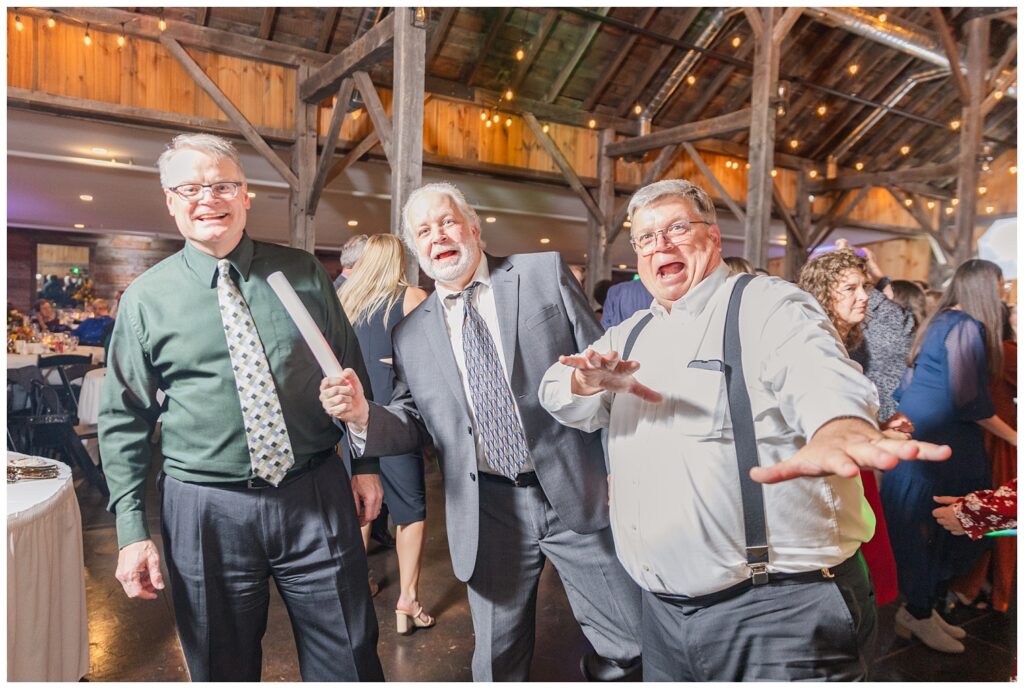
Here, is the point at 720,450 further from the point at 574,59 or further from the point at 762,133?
the point at 574,59

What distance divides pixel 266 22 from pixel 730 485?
639 cm

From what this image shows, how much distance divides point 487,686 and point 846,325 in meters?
1.97

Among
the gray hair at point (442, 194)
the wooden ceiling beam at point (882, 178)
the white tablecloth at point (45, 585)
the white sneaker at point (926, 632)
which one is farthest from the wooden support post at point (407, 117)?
the wooden ceiling beam at point (882, 178)

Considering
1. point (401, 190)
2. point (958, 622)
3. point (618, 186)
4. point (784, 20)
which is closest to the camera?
point (958, 622)

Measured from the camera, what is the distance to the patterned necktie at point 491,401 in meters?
1.73

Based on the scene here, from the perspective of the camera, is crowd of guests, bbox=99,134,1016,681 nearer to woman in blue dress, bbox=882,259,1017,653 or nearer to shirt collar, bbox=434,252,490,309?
shirt collar, bbox=434,252,490,309

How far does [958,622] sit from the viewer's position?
9.62 ft

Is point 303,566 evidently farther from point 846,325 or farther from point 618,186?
point 618,186

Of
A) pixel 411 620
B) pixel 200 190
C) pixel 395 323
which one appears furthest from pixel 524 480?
pixel 411 620

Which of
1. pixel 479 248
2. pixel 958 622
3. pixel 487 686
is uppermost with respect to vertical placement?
pixel 479 248

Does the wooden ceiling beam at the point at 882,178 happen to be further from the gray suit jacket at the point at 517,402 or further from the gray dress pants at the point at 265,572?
the gray dress pants at the point at 265,572

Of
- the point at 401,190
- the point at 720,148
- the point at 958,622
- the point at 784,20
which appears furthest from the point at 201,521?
the point at 720,148

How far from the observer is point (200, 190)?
1.48m

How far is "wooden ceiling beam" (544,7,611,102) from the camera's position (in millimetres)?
7328
